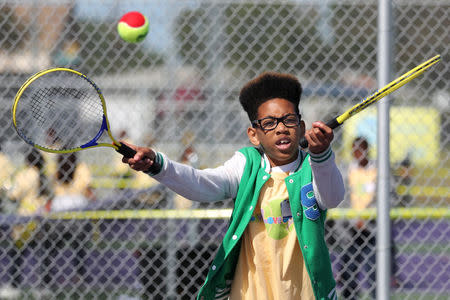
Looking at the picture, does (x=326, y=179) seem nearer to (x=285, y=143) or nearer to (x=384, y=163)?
(x=285, y=143)

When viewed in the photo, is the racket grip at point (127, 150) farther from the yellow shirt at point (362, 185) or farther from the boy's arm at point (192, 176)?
the yellow shirt at point (362, 185)

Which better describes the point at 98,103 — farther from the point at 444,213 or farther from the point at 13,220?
the point at 444,213

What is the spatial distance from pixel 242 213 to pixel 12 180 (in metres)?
3.04

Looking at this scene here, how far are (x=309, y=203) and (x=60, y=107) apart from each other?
4.59ft

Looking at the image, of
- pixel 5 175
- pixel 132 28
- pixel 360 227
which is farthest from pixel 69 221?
pixel 360 227

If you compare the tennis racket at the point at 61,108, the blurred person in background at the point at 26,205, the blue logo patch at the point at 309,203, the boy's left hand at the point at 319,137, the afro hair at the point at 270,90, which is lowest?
the blurred person in background at the point at 26,205

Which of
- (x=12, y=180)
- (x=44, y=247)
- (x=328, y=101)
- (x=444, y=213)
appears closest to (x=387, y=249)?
(x=444, y=213)

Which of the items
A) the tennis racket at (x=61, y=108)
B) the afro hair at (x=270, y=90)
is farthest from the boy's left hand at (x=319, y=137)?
the tennis racket at (x=61, y=108)

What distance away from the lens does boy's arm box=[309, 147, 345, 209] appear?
2.55m

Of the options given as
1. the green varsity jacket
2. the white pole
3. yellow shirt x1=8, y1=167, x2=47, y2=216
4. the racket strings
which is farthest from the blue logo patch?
yellow shirt x1=8, y1=167, x2=47, y2=216

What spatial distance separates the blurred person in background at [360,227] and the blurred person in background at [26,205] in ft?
7.86

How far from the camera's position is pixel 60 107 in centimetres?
334

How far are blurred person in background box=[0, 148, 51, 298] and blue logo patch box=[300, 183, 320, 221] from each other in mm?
2900

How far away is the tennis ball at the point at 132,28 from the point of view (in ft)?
14.2
